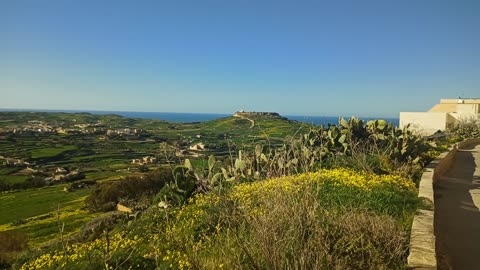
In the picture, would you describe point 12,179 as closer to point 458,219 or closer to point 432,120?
point 432,120

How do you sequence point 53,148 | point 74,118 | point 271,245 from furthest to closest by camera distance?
point 74,118 < point 53,148 < point 271,245

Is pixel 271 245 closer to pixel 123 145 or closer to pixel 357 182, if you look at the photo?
pixel 357 182

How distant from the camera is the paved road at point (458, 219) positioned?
4492 mm

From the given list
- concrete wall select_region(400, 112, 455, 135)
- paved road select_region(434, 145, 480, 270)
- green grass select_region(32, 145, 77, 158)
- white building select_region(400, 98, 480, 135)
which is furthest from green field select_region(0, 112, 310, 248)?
concrete wall select_region(400, 112, 455, 135)

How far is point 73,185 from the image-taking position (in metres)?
45.1

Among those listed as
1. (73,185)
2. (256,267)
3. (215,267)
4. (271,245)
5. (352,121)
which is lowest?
(73,185)

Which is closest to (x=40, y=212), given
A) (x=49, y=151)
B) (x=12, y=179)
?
(x=12, y=179)

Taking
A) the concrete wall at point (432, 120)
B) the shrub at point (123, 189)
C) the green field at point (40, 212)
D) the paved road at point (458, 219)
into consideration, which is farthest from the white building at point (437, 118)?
the green field at point (40, 212)

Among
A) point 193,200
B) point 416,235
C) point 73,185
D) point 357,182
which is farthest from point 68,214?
point 416,235

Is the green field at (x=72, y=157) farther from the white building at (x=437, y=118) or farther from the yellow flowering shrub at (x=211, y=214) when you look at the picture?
the white building at (x=437, y=118)

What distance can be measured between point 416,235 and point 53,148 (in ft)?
267

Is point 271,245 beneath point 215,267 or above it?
above

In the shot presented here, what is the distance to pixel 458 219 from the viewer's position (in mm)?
6141

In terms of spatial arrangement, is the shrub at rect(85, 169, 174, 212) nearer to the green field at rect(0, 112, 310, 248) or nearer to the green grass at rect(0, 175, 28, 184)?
the green field at rect(0, 112, 310, 248)
